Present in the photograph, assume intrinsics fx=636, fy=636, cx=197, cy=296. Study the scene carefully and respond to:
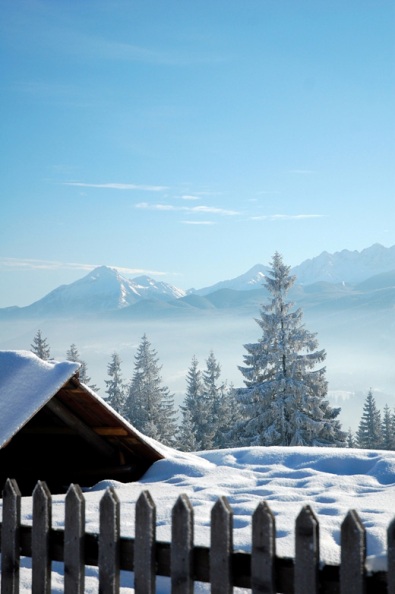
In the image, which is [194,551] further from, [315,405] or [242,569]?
[315,405]

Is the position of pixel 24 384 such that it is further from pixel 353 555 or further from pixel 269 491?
pixel 353 555

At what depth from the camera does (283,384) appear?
3136 centimetres

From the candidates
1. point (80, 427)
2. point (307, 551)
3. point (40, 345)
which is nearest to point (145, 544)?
point (307, 551)

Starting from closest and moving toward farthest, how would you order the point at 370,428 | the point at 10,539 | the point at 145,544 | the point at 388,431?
1. the point at 145,544
2. the point at 10,539
3. the point at 370,428
4. the point at 388,431

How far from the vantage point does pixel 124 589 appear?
463 cm

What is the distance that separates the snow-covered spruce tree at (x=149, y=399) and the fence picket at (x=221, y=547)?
148 ft

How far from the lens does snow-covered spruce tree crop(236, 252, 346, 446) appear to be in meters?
30.8

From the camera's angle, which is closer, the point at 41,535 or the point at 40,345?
the point at 41,535

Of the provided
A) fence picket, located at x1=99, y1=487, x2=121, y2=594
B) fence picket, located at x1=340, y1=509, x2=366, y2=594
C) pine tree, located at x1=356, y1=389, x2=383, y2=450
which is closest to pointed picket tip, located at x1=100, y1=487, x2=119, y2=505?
fence picket, located at x1=99, y1=487, x2=121, y2=594

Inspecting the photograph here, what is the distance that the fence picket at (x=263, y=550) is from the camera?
10.4 feet

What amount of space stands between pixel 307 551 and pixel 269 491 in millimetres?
4609

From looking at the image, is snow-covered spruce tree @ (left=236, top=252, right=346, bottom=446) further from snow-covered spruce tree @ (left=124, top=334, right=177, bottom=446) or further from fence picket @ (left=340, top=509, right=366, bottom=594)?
fence picket @ (left=340, top=509, right=366, bottom=594)

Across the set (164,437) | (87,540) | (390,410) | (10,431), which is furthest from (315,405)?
(390,410)

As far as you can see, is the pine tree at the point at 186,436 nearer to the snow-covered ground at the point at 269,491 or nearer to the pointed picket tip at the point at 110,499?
the snow-covered ground at the point at 269,491
